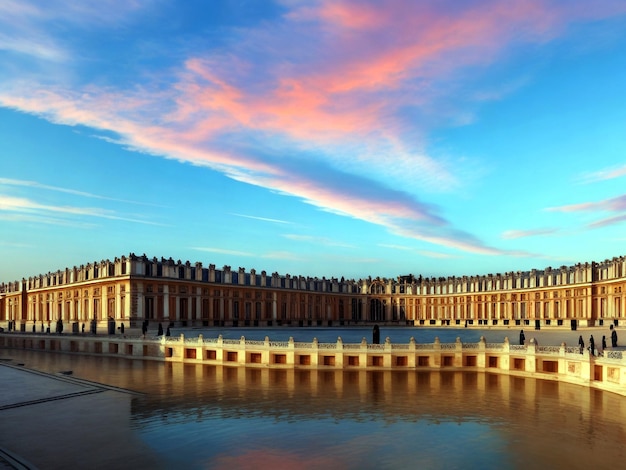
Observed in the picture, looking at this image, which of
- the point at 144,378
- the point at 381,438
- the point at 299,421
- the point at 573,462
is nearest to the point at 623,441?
the point at 573,462

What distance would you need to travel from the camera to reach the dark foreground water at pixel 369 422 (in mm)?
25641

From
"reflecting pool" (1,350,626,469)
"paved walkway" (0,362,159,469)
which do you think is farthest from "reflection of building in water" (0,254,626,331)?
"paved walkway" (0,362,159,469)

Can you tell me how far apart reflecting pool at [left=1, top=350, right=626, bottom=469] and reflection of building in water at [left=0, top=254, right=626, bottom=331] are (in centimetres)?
5061

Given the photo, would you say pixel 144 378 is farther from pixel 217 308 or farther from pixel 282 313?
pixel 282 313

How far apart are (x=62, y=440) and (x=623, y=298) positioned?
A: 4292 inches

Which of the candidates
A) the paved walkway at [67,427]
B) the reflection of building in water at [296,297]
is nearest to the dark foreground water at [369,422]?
the paved walkway at [67,427]

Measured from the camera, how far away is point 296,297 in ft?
476

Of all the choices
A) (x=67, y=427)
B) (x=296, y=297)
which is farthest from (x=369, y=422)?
(x=296, y=297)

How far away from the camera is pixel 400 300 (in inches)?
7042

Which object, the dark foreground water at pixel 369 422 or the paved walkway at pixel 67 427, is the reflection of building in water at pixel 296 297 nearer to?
the dark foreground water at pixel 369 422

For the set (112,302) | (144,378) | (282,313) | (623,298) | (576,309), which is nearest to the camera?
(144,378)

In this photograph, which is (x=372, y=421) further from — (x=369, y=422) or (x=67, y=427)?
(x=67, y=427)

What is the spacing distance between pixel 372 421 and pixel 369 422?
1.13ft

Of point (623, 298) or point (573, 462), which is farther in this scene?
point (623, 298)
